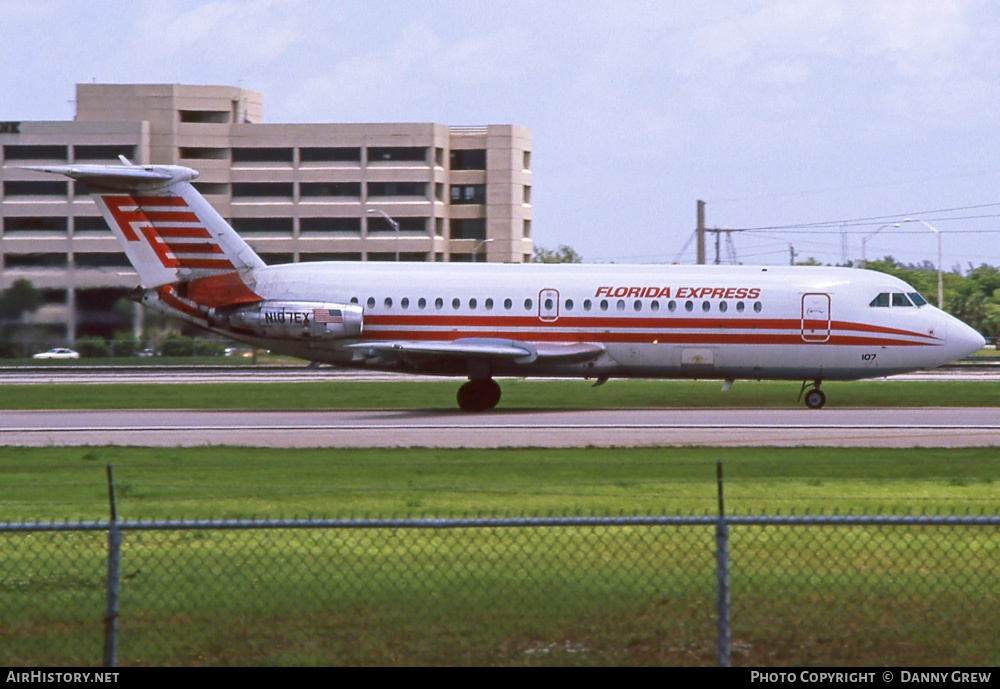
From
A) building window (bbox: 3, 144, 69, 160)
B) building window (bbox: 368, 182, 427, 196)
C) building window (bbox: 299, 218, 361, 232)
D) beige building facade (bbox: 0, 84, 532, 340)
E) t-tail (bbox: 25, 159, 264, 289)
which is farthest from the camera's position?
building window (bbox: 368, 182, 427, 196)

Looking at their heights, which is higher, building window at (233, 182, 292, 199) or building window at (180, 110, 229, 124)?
building window at (180, 110, 229, 124)

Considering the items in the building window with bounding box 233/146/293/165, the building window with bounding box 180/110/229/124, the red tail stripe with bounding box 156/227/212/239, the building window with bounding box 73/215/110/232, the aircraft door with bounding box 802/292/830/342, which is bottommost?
the aircraft door with bounding box 802/292/830/342

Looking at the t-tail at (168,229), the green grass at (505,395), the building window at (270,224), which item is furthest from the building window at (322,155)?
the t-tail at (168,229)

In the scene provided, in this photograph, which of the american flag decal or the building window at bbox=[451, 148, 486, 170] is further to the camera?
the building window at bbox=[451, 148, 486, 170]

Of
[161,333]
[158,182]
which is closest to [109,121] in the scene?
[161,333]

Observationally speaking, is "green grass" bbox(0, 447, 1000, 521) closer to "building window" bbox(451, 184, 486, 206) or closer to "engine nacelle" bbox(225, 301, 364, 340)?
"engine nacelle" bbox(225, 301, 364, 340)

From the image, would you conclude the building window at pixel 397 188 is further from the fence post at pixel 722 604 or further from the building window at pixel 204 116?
the fence post at pixel 722 604

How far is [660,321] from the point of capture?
3250cm

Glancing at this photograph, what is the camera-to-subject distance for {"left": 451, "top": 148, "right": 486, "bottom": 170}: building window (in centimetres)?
11331

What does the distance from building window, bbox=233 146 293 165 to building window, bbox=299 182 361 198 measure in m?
2.64

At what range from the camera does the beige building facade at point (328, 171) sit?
342ft

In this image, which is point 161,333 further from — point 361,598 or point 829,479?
point 361,598

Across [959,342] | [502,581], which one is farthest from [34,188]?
[502,581]

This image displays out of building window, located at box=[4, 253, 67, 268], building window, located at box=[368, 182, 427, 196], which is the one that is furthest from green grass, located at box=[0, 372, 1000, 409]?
building window, located at box=[368, 182, 427, 196]
